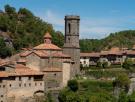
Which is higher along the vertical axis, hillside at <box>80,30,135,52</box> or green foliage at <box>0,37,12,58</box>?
hillside at <box>80,30,135,52</box>

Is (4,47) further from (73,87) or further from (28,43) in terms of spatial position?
(73,87)

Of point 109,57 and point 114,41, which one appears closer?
point 109,57

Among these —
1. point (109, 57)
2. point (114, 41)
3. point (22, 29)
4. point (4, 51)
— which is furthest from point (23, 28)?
point (114, 41)

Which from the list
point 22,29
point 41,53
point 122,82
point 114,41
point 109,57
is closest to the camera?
point 122,82

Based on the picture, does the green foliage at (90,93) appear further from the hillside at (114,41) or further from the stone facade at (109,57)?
the hillside at (114,41)

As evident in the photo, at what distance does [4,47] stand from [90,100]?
117 feet

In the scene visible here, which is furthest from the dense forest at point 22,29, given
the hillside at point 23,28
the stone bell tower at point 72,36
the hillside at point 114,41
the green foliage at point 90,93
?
the green foliage at point 90,93

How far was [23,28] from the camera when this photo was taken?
352 ft

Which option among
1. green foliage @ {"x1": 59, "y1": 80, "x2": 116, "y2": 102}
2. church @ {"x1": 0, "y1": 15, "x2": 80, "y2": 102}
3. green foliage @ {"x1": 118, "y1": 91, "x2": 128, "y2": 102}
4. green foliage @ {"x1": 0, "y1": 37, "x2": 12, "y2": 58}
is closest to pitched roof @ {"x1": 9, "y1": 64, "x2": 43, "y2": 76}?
church @ {"x1": 0, "y1": 15, "x2": 80, "y2": 102}

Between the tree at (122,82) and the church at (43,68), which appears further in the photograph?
the tree at (122,82)

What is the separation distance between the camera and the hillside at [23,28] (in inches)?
3931

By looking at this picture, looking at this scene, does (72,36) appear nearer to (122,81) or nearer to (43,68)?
(43,68)

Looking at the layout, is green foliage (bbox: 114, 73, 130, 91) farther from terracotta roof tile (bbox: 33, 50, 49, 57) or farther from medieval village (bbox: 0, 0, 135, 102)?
terracotta roof tile (bbox: 33, 50, 49, 57)

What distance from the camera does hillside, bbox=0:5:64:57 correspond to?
99844mm
